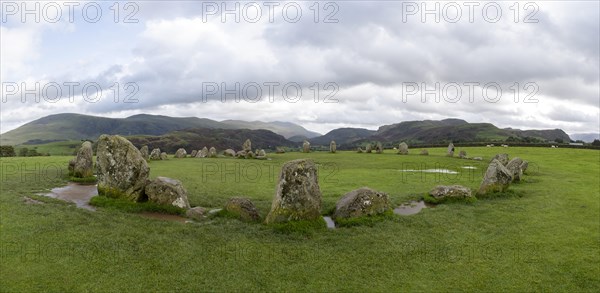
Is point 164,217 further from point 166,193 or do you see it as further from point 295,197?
point 295,197

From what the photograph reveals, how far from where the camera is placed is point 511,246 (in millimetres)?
15484

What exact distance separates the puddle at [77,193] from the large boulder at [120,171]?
Result: 121 centimetres

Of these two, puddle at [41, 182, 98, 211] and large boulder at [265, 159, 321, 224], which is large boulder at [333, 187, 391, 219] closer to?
large boulder at [265, 159, 321, 224]

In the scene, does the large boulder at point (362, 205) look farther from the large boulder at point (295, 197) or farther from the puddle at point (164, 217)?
the puddle at point (164, 217)

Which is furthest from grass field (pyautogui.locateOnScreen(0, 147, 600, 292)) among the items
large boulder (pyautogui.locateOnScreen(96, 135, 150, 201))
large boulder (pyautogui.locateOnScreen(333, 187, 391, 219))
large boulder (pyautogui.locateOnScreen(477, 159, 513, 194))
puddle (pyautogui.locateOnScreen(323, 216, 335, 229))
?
large boulder (pyautogui.locateOnScreen(477, 159, 513, 194))

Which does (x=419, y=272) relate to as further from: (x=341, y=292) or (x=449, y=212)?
(x=449, y=212)

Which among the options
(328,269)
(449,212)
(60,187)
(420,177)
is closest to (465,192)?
(449,212)

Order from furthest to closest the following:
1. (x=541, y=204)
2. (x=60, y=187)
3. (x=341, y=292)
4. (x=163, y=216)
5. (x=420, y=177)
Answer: (x=420, y=177)
(x=60, y=187)
(x=541, y=204)
(x=163, y=216)
(x=341, y=292)

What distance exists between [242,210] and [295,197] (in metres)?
2.84

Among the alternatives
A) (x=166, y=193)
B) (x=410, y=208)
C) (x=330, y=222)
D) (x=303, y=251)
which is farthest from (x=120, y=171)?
(x=410, y=208)

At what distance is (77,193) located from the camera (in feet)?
77.9

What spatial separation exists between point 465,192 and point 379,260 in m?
12.5

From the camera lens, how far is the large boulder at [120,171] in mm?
21016

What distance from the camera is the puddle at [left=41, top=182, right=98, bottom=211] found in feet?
68.5
